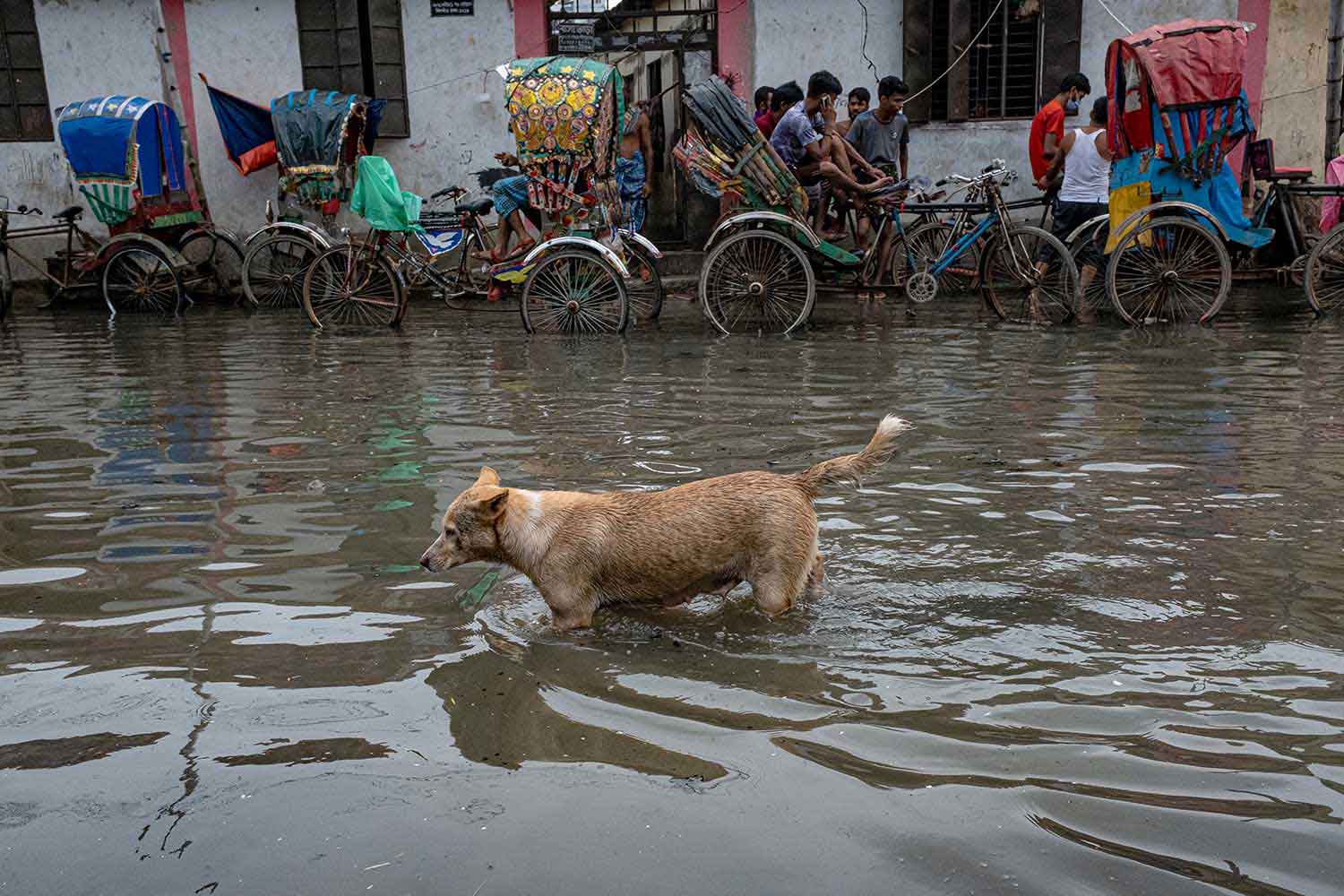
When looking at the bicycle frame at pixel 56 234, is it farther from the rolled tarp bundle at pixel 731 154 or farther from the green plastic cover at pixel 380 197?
the rolled tarp bundle at pixel 731 154

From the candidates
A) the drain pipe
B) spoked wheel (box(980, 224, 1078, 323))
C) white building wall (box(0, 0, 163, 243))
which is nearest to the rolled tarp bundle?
spoked wheel (box(980, 224, 1078, 323))

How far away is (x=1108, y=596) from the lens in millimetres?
3854

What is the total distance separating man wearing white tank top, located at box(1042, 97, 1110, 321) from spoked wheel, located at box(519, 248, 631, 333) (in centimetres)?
453

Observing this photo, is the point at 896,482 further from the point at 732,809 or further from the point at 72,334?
the point at 72,334

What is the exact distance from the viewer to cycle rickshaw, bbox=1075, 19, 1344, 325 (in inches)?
380

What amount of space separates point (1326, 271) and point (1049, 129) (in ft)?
10.4

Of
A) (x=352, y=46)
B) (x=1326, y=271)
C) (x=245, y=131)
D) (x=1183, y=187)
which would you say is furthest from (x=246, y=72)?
(x=1326, y=271)

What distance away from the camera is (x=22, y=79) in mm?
14383

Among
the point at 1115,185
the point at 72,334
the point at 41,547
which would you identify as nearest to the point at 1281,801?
the point at 41,547

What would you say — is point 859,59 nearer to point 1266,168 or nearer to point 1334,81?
point 1266,168

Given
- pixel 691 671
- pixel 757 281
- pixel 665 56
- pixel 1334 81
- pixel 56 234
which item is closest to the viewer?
pixel 691 671

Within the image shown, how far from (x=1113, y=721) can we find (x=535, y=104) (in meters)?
8.42

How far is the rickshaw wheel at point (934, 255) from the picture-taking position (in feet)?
36.9

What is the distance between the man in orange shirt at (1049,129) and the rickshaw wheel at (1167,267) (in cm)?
264
